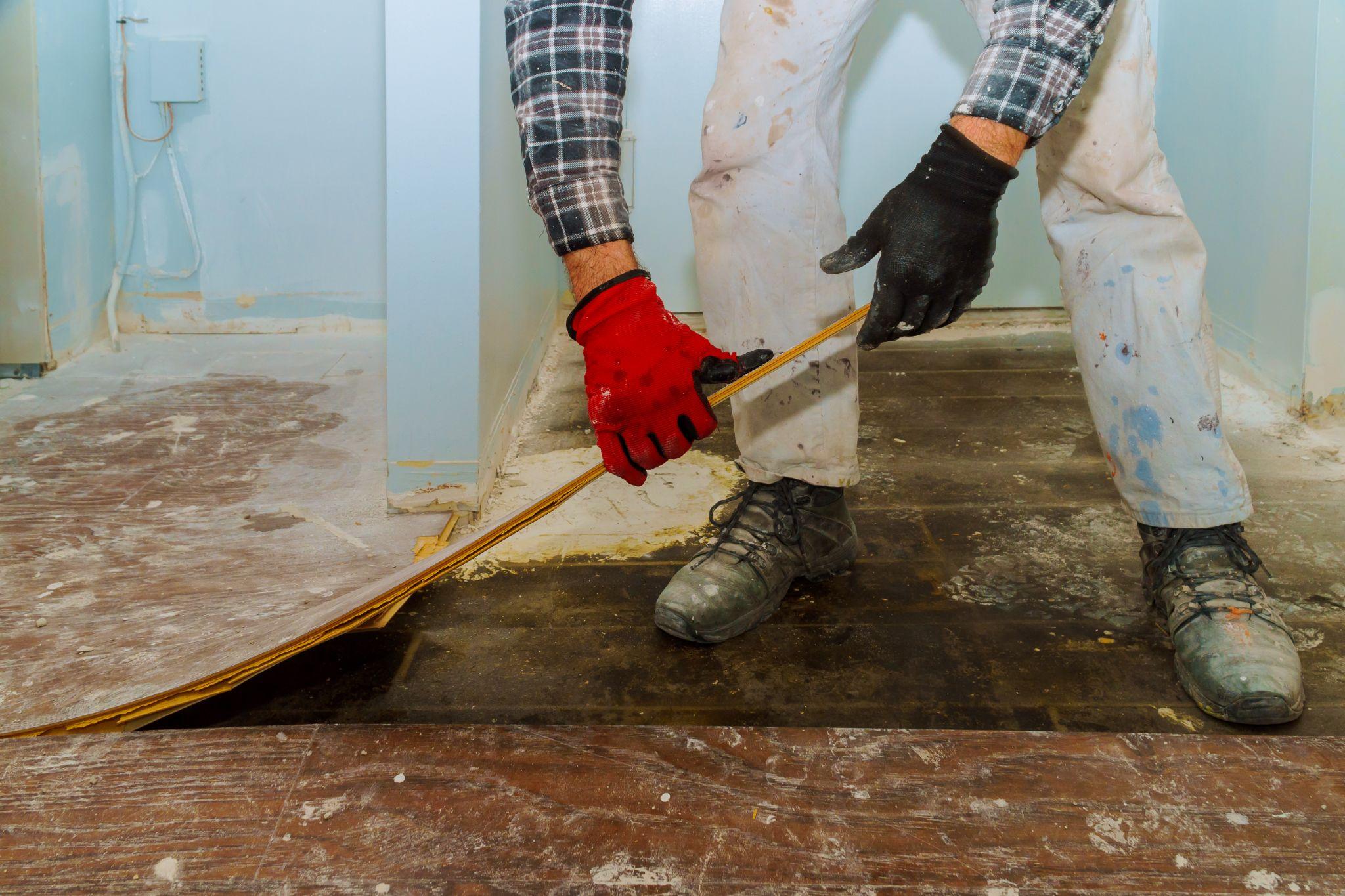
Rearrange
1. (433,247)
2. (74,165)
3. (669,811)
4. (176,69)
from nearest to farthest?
(669,811), (433,247), (74,165), (176,69)

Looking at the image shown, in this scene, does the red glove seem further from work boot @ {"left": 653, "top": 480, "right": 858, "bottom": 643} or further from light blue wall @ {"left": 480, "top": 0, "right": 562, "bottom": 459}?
light blue wall @ {"left": 480, "top": 0, "right": 562, "bottom": 459}

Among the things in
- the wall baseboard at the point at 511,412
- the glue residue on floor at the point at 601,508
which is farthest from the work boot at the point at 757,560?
the wall baseboard at the point at 511,412

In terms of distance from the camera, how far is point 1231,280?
240cm

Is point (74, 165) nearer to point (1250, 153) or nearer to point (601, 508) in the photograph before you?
point (601, 508)

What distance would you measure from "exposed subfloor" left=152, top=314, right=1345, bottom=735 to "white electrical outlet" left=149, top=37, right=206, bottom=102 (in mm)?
1628

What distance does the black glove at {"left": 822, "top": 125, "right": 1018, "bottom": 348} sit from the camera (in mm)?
1037

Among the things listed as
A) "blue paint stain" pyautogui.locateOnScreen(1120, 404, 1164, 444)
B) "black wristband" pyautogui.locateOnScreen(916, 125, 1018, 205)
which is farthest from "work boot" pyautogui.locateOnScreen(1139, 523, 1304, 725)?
"black wristband" pyautogui.locateOnScreen(916, 125, 1018, 205)

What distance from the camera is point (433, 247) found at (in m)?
1.68

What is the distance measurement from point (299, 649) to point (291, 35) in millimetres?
2277

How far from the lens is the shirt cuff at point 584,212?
44.7 inches

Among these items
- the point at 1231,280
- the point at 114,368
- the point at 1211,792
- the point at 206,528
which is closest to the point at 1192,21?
the point at 1231,280

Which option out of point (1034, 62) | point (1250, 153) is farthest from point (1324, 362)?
point (1034, 62)

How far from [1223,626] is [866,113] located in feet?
6.72

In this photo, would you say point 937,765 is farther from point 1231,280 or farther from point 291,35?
point 291,35
